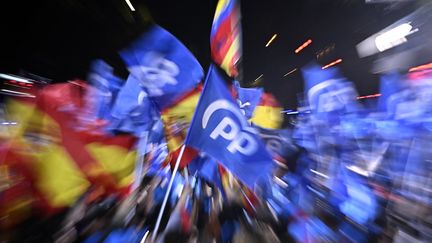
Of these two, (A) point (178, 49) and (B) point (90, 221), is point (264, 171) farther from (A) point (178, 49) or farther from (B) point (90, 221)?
(B) point (90, 221)

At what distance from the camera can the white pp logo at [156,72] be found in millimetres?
2836

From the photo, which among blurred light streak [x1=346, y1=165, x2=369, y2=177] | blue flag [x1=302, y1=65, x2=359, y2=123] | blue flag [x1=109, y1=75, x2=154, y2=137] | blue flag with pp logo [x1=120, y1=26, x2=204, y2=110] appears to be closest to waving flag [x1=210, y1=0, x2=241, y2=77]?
blue flag with pp logo [x1=120, y1=26, x2=204, y2=110]

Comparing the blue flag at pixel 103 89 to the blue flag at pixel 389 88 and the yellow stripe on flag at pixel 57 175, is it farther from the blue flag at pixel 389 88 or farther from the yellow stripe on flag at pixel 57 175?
the blue flag at pixel 389 88

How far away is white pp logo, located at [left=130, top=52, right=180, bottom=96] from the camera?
284 centimetres

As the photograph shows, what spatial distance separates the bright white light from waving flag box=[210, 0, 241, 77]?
9.73 m

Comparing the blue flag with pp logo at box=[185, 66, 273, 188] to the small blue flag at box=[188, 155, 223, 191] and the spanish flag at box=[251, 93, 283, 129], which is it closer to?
the small blue flag at box=[188, 155, 223, 191]

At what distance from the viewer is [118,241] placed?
3.84 meters

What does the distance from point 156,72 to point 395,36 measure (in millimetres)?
11690

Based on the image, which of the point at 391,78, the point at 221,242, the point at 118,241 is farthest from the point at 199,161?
the point at 391,78

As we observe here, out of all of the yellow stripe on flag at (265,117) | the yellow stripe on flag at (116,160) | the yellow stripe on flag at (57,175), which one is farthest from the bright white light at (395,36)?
the yellow stripe on flag at (57,175)

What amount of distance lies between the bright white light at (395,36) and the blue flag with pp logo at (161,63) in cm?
1014

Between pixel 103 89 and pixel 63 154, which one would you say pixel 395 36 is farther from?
pixel 63 154

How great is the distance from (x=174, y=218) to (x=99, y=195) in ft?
3.31

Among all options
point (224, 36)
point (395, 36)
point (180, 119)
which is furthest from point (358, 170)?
point (395, 36)
